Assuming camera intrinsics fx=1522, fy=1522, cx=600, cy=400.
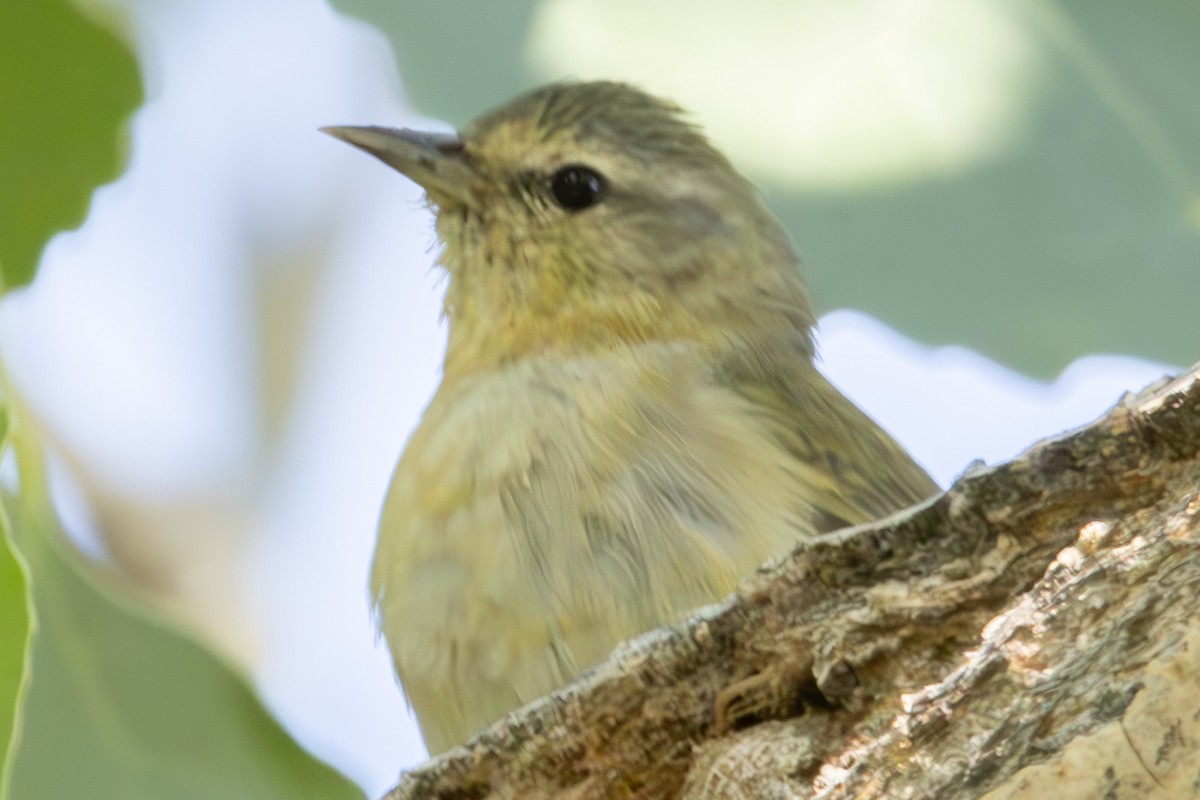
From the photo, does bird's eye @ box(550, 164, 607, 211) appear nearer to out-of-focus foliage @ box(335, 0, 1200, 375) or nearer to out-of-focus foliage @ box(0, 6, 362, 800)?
out-of-focus foliage @ box(335, 0, 1200, 375)

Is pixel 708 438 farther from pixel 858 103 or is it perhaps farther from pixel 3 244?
pixel 3 244

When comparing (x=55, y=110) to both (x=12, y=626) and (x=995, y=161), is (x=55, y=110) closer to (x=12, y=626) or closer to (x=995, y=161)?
(x=12, y=626)

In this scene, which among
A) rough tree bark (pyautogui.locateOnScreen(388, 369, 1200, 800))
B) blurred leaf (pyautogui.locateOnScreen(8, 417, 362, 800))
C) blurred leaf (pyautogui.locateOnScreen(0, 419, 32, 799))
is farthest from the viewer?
blurred leaf (pyautogui.locateOnScreen(8, 417, 362, 800))

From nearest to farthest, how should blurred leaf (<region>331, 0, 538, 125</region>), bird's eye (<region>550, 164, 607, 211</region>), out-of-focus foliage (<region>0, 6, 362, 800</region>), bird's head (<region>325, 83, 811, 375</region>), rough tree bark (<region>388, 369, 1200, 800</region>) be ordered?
rough tree bark (<region>388, 369, 1200, 800</region>) < out-of-focus foliage (<region>0, 6, 362, 800</region>) < blurred leaf (<region>331, 0, 538, 125</region>) < bird's head (<region>325, 83, 811, 375</region>) < bird's eye (<region>550, 164, 607, 211</region>)

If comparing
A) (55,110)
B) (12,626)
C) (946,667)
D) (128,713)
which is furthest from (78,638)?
(946,667)

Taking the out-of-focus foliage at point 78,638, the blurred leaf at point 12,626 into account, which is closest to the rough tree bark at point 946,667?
the blurred leaf at point 12,626

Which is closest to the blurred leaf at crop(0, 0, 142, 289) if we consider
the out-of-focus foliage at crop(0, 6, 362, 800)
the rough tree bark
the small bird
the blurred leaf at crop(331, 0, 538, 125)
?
the out-of-focus foliage at crop(0, 6, 362, 800)

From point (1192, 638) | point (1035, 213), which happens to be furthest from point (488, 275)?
point (1192, 638)
